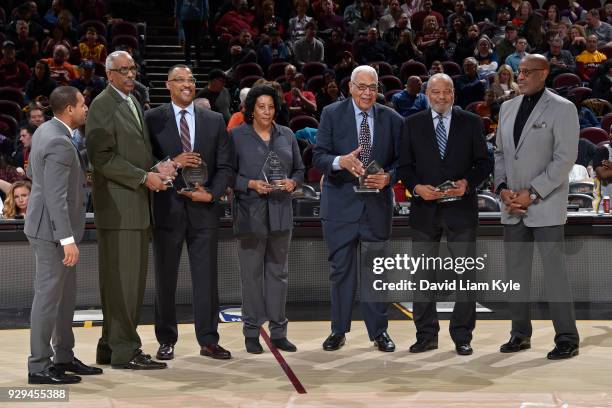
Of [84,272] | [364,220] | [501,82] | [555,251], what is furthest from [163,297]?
[501,82]

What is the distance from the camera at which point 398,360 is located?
6.11 meters

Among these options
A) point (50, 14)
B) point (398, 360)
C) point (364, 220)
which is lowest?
point (398, 360)

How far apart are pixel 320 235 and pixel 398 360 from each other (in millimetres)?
2128

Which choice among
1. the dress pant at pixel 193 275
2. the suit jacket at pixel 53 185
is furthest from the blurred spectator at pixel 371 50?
the suit jacket at pixel 53 185

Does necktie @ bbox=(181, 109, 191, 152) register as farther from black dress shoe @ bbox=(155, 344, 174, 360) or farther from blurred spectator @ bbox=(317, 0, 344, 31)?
blurred spectator @ bbox=(317, 0, 344, 31)

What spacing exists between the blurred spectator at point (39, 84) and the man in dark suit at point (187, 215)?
6.63m

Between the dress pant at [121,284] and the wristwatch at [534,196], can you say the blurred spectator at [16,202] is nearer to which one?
the dress pant at [121,284]

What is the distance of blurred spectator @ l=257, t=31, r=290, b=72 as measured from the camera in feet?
45.9

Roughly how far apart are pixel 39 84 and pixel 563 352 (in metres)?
8.34

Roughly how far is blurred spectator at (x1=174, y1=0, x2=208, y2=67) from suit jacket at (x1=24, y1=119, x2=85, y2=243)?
877 cm

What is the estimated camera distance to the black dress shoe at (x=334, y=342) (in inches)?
252

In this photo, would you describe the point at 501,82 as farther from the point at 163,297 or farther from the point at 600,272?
the point at 163,297

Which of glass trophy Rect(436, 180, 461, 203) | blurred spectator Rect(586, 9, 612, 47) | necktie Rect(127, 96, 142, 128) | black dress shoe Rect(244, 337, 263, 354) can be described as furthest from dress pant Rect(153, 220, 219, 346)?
blurred spectator Rect(586, 9, 612, 47)

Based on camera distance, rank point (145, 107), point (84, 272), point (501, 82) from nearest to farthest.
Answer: point (84, 272)
point (145, 107)
point (501, 82)
